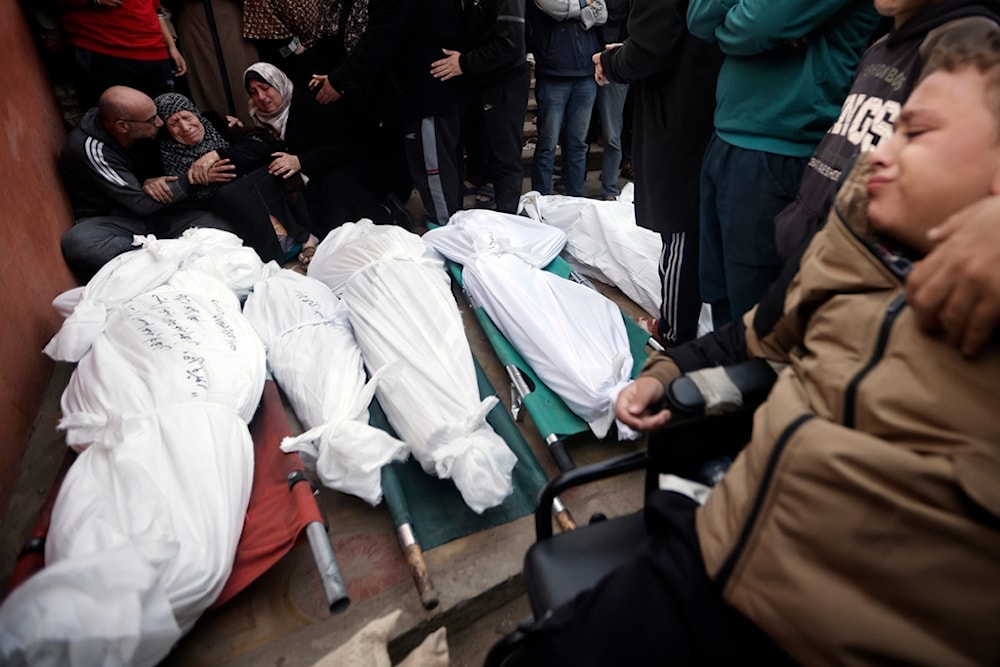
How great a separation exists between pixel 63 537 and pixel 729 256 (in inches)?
79.5

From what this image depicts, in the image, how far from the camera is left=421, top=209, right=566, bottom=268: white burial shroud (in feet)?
9.05

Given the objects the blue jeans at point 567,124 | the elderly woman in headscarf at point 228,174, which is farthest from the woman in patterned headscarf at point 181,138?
the blue jeans at point 567,124

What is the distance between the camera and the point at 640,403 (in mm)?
1101

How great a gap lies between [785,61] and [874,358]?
3.74 feet

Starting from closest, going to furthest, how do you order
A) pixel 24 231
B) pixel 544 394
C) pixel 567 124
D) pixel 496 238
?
pixel 544 394
pixel 24 231
pixel 496 238
pixel 567 124

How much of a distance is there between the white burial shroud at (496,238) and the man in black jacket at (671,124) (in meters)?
0.73

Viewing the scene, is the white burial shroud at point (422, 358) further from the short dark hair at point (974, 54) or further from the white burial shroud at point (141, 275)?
the short dark hair at point (974, 54)

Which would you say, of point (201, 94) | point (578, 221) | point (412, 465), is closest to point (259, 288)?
point (412, 465)

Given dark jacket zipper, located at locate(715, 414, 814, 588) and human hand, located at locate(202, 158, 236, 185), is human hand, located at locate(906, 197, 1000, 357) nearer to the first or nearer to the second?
Result: dark jacket zipper, located at locate(715, 414, 814, 588)

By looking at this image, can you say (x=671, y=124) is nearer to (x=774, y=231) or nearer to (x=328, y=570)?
(x=774, y=231)

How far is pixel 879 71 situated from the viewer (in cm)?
121

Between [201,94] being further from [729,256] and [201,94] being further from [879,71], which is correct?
[879,71]

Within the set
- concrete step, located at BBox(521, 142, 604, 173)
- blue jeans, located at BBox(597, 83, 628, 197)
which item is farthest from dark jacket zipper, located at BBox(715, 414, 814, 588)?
concrete step, located at BBox(521, 142, 604, 173)

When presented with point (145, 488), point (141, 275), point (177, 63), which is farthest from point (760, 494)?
point (177, 63)
